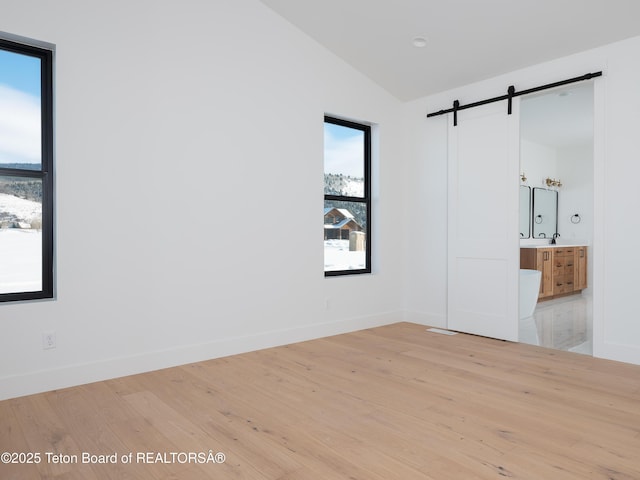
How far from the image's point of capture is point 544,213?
8.07 m

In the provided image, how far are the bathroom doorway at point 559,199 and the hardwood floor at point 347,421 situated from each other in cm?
237

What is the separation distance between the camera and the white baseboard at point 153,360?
8.96 feet

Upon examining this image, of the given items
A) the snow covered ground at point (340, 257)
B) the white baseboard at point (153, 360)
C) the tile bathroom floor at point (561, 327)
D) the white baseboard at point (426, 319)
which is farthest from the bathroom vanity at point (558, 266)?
the white baseboard at point (153, 360)

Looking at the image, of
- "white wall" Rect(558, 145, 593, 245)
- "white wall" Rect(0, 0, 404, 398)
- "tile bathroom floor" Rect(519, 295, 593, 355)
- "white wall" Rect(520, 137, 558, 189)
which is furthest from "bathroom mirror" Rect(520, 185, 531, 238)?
"white wall" Rect(0, 0, 404, 398)

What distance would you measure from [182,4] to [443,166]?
2.94m

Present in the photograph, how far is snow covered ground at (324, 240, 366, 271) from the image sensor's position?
455 cm

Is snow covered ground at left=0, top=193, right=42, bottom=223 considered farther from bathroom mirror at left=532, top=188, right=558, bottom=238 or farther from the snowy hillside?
bathroom mirror at left=532, top=188, right=558, bottom=238

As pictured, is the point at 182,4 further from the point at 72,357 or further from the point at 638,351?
the point at 638,351

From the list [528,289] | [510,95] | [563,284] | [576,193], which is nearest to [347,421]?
[510,95]

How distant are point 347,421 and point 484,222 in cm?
277

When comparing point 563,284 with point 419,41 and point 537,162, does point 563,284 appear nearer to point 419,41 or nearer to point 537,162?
point 537,162

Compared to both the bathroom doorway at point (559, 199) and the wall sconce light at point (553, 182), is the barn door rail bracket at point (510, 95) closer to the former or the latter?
the bathroom doorway at point (559, 199)

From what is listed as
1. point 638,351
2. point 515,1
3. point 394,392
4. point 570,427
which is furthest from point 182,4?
point 638,351

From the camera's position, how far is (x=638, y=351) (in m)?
3.39
